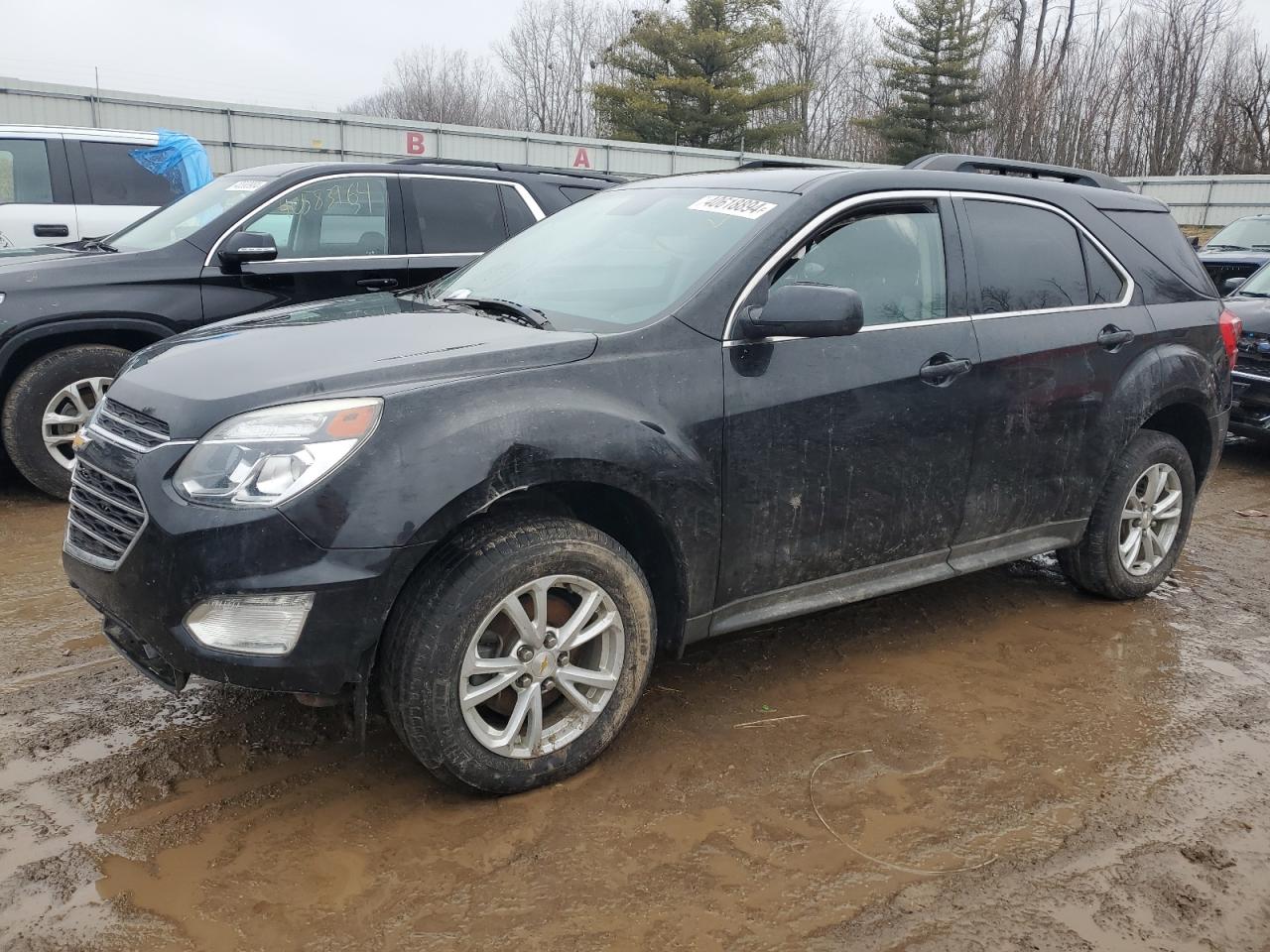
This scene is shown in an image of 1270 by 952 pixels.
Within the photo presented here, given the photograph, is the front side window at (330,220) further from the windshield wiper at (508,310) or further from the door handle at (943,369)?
the door handle at (943,369)

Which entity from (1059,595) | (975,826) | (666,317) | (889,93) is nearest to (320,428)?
(666,317)

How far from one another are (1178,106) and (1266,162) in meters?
4.40

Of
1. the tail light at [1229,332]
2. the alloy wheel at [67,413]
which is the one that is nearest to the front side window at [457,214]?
the alloy wheel at [67,413]

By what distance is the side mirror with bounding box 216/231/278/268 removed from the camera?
220 inches

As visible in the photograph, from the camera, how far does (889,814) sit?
286 centimetres

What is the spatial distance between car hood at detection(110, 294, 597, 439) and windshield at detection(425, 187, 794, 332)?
0.87 feet

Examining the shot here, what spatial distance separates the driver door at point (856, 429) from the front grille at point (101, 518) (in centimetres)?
168

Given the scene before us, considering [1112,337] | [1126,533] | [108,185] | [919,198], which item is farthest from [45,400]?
[1126,533]

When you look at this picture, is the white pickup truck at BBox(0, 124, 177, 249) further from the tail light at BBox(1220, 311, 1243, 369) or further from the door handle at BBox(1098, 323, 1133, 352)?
the tail light at BBox(1220, 311, 1243, 369)

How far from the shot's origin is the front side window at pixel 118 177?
904 centimetres

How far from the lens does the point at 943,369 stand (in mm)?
3547

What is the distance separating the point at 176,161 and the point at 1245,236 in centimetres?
1235

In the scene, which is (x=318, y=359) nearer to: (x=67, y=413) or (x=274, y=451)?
(x=274, y=451)

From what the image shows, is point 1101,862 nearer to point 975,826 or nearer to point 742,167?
point 975,826
